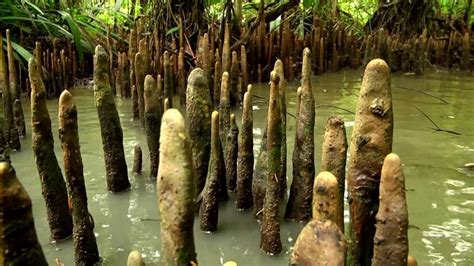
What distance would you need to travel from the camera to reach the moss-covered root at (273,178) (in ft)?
7.02

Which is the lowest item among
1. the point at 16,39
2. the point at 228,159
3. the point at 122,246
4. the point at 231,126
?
the point at 122,246

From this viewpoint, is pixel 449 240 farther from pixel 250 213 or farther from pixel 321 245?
pixel 321 245

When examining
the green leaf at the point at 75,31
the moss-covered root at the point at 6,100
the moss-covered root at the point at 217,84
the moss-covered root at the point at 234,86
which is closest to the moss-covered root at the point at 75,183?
the moss-covered root at the point at 6,100

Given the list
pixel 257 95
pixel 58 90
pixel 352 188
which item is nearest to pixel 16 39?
pixel 58 90

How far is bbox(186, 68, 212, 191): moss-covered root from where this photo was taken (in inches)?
100

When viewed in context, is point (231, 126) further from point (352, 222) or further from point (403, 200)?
point (403, 200)

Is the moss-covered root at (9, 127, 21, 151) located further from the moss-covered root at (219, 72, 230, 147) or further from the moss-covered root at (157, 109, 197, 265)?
the moss-covered root at (157, 109, 197, 265)

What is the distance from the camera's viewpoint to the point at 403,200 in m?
1.42

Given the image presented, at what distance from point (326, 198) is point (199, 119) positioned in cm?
139

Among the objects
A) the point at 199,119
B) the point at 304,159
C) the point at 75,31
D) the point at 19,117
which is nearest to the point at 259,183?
the point at 304,159

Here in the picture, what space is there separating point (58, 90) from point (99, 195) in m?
3.07

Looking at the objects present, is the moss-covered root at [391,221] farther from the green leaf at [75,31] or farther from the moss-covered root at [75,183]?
the green leaf at [75,31]

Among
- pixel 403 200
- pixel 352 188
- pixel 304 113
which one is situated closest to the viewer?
pixel 403 200

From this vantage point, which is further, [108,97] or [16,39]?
[16,39]
